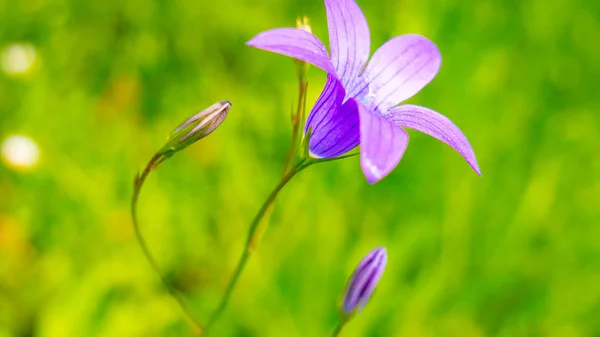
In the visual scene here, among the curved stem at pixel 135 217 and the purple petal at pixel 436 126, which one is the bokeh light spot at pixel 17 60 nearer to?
the curved stem at pixel 135 217

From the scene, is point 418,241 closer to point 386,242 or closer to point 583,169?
point 386,242

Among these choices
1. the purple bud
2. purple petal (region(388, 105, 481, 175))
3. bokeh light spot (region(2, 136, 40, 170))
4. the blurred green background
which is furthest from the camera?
bokeh light spot (region(2, 136, 40, 170))

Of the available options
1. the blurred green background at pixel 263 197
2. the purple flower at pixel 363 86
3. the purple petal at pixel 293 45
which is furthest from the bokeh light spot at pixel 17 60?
the purple petal at pixel 293 45

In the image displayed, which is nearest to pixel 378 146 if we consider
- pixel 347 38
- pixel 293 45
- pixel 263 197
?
pixel 293 45

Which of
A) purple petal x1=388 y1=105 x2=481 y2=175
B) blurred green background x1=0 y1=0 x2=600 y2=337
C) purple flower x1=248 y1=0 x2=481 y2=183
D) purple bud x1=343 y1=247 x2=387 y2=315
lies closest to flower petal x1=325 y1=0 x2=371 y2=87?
purple flower x1=248 y1=0 x2=481 y2=183

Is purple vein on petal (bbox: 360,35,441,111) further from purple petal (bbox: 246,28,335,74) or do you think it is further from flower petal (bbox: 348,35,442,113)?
purple petal (bbox: 246,28,335,74)

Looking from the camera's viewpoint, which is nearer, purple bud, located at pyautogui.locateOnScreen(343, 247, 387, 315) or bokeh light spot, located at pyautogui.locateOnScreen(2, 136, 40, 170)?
purple bud, located at pyautogui.locateOnScreen(343, 247, 387, 315)
